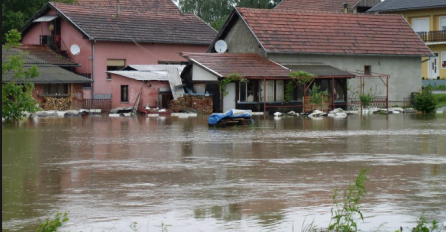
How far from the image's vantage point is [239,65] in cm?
4309

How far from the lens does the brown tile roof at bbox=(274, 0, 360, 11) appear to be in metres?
63.7

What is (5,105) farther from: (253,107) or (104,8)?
(104,8)

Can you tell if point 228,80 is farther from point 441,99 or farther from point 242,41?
point 441,99

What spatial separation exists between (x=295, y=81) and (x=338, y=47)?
194 inches

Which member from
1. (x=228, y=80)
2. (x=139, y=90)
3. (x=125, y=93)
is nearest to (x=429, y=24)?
(x=228, y=80)

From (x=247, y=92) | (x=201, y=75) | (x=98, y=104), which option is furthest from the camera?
(x=98, y=104)

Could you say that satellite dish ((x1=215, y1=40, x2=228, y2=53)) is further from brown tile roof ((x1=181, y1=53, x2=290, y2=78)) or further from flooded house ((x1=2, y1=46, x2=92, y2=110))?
flooded house ((x1=2, y1=46, x2=92, y2=110))

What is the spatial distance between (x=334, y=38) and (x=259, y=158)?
94.1ft

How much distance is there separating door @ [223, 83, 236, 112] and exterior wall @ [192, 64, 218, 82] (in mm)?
1014

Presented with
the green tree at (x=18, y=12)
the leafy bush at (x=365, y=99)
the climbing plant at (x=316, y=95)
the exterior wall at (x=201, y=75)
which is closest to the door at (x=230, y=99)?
Answer: the exterior wall at (x=201, y=75)

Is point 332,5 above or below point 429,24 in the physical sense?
above

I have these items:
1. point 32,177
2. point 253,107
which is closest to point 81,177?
point 32,177

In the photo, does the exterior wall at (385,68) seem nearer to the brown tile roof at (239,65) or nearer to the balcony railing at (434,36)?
the brown tile roof at (239,65)

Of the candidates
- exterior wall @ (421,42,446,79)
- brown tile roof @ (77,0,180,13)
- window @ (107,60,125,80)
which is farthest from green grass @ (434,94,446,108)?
brown tile roof @ (77,0,180,13)
